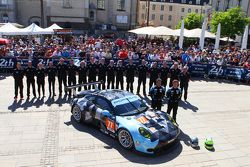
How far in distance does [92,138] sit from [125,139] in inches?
54.2

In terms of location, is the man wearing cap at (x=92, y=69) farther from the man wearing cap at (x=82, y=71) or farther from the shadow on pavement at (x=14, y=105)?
the shadow on pavement at (x=14, y=105)

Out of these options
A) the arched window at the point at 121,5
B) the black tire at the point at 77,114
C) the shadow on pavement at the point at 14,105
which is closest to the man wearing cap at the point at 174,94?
the black tire at the point at 77,114

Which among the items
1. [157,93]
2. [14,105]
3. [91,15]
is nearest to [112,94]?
[157,93]

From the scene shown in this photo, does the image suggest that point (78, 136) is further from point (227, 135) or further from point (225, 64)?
point (225, 64)

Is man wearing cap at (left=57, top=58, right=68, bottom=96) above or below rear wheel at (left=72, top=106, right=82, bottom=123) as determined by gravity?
above

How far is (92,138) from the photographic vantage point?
9.37 m

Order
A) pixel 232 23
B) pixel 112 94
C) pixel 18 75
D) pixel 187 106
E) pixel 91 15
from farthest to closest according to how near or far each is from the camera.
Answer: pixel 91 15 → pixel 232 23 → pixel 187 106 → pixel 18 75 → pixel 112 94

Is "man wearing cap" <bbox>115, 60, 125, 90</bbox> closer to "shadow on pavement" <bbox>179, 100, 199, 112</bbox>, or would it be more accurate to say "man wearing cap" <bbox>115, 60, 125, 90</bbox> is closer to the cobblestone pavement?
the cobblestone pavement

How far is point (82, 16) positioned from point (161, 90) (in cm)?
4191

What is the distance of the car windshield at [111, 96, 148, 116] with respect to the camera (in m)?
9.12

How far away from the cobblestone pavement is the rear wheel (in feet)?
0.74

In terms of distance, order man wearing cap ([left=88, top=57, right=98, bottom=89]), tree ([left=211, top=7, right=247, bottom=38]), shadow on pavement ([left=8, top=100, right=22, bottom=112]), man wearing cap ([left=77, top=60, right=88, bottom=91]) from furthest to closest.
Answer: tree ([left=211, top=7, right=247, bottom=38])
man wearing cap ([left=88, top=57, right=98, bottom=89])
man wearing cap ([left=77, top=60, right=88, bottom=91])
shadow on pavement ([left=8, top=100, right=22, bottom=112])

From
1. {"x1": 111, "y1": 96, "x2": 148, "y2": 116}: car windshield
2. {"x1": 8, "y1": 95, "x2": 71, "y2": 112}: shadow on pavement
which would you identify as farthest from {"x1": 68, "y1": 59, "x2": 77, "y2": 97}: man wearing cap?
{"x1": 111, "y1": 96, "x2": 148, "y2": 116}: car windshield

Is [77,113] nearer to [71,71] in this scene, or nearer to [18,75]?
[71,71]
